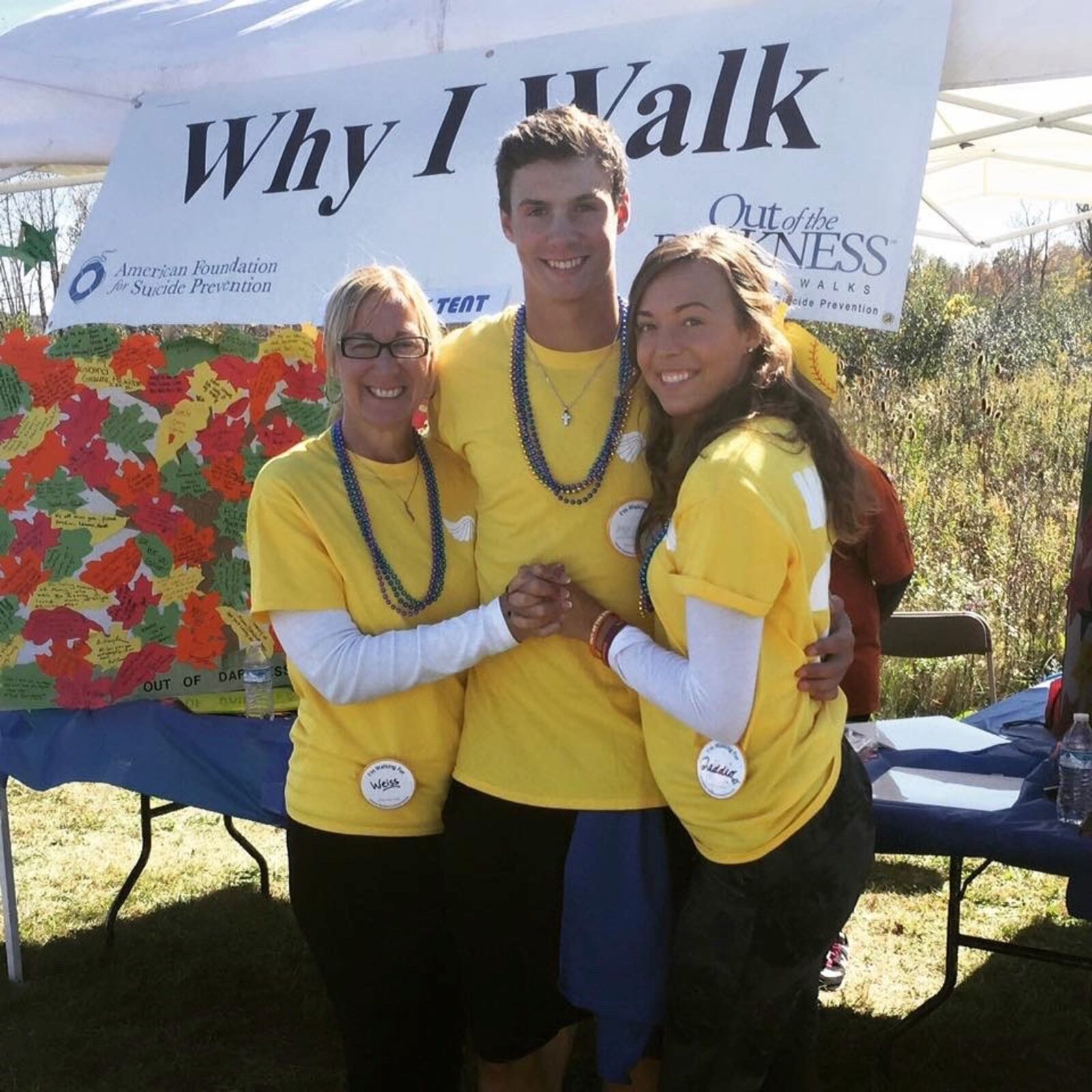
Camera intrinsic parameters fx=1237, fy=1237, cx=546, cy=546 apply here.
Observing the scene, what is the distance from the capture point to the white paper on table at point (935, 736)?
2918 mm

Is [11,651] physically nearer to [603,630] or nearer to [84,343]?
[84,343]

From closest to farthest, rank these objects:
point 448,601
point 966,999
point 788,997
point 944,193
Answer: point 788,997 < point 448,601 < point 966,999 < point 944,193

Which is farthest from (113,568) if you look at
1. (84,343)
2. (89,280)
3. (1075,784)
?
(1075,784)

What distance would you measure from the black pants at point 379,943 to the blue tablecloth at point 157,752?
84cm

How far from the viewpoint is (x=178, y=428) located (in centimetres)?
292

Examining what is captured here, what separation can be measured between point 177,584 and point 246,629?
195 millimetres

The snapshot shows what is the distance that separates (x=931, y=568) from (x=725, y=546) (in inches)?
186

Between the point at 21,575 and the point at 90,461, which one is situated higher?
the point at 90,461

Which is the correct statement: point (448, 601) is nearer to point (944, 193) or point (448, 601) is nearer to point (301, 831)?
point (301, 831)

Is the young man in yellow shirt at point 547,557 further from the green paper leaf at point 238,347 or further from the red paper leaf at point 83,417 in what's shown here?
the red paper leaf at point 83,417

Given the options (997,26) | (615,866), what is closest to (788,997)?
(615,866)

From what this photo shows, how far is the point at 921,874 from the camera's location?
4336 millimetres

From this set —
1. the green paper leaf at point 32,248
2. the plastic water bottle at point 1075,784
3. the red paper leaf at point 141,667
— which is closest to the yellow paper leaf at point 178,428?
the red paper leaf at point 141,667

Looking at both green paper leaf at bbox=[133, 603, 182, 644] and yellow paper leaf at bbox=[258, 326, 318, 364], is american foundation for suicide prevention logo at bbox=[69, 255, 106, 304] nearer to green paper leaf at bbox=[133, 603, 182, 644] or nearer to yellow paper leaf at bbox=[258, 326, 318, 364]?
yellow paper leaf at bbox=[258, 326, 318, 364]
